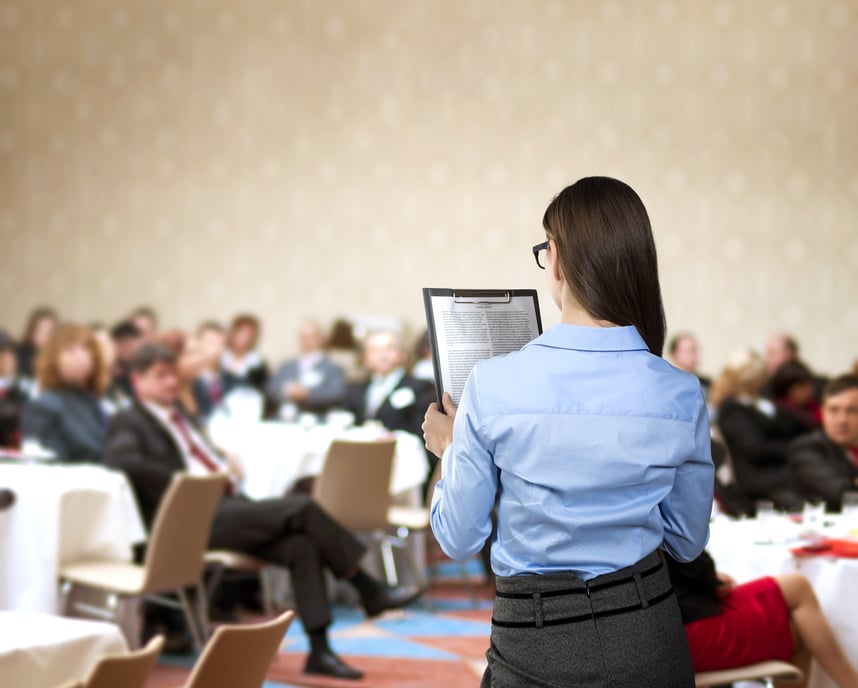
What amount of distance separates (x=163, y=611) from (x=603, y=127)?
695 centimetres

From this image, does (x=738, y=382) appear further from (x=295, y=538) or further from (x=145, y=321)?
(x=145, y=321)

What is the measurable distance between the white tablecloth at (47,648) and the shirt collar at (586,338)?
105cm

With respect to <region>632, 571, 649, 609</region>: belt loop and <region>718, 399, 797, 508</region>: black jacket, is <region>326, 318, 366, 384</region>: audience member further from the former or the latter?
<region>632, 571, 649, 609</region>: belt loop

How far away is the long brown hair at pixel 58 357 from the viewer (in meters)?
5.84

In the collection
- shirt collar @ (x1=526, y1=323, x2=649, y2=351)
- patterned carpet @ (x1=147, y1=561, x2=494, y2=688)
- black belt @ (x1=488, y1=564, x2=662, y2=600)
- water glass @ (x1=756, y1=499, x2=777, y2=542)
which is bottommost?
patterned carpet @ (x1=147, y1=561, x2=494, y2=688)

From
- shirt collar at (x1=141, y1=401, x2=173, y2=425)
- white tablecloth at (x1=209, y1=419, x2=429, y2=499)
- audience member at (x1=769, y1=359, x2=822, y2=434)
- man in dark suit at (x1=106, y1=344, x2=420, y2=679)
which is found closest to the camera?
man in dark suit at (x1=106, y1=344, x2=420, y2=679)

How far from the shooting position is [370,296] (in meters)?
11.4

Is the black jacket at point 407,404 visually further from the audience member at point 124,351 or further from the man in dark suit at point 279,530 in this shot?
the audience member at point 124,351

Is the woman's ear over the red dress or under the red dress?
over

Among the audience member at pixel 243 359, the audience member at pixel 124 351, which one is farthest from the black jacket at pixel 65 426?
the audience member at pixel 243 359

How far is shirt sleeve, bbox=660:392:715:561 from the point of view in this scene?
5.80 feet

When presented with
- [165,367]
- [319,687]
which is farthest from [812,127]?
[319,687]

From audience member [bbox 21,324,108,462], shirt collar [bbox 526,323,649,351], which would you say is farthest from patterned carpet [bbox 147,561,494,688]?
shirt collar [bbox 526,323,649,351]

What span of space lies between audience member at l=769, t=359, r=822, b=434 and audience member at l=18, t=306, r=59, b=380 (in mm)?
5858
